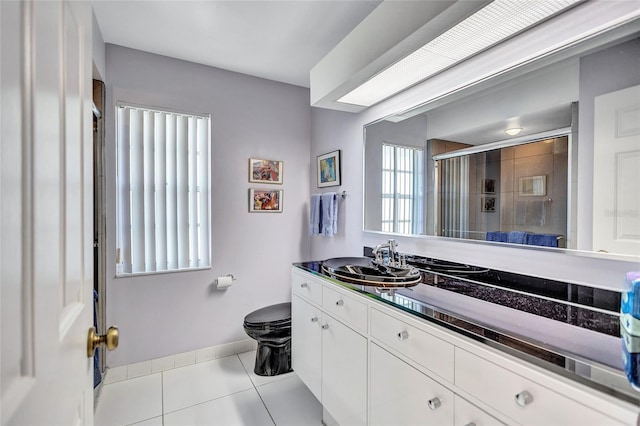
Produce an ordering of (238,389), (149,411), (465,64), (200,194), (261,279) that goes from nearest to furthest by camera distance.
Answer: (465,64) < (149,411) < (238,389) < (200,194) < (261,279)

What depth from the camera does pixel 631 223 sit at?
101 cm

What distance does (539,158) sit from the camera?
1.27m

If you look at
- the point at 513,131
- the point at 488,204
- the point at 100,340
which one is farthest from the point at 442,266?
the point at 100,340

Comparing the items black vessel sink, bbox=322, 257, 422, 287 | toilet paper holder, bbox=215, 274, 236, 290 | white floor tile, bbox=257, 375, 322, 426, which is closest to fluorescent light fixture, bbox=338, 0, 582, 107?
black vessel sink, bbox=322, 257, 422, 287

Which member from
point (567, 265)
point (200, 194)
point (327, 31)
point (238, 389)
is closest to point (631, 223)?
point (567, 265)

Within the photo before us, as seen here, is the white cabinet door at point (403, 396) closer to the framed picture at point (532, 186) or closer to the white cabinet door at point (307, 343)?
the white cabinet door at point (307, 343)

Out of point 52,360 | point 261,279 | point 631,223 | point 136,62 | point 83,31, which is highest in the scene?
point 136,62

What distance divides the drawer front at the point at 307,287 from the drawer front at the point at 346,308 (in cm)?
7

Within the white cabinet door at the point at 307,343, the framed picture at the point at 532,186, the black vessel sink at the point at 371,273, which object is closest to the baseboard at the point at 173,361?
the white cabinet door at the point at 307,343

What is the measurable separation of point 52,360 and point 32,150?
0.32 m

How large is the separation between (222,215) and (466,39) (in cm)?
214

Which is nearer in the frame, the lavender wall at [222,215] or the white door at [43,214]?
the white door at [43,214]

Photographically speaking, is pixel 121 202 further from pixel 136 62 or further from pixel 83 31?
pixel 83 31

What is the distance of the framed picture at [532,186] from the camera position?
4.11 ft
